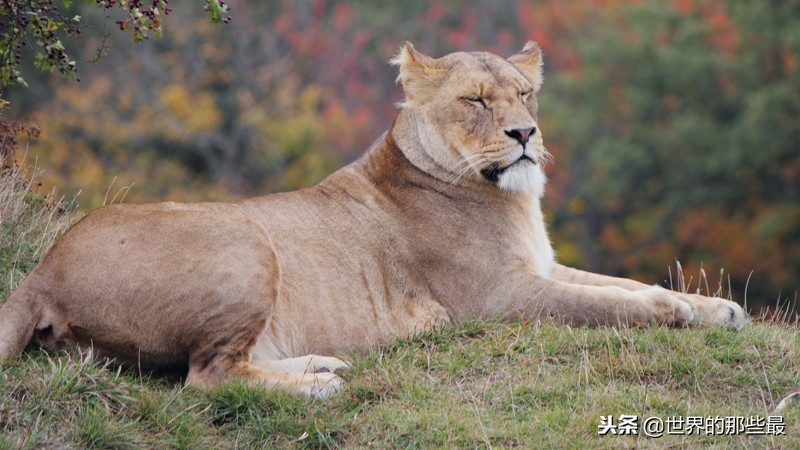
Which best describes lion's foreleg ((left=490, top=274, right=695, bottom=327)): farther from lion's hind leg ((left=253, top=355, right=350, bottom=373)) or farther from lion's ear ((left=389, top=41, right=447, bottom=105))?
lion's ear ((left=389, top=41, right=447, bottom=105))

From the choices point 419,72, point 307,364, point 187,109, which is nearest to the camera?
point 307,364

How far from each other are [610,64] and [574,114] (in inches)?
61.9

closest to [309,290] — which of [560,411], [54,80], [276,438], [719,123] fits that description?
[276,438]

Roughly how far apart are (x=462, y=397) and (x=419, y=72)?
2347mm

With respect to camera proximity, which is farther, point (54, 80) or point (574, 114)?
point (574, 114)

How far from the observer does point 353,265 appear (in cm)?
697

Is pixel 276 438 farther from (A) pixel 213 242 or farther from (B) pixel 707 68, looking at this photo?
(B) pixel 707 68

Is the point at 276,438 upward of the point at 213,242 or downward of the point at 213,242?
downward

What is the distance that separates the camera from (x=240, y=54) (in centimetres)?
2820

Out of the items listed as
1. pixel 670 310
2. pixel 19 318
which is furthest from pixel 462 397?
pixel 19 318

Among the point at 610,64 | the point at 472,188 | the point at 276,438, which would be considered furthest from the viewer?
the point at 610,64

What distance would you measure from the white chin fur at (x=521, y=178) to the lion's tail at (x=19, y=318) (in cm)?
276

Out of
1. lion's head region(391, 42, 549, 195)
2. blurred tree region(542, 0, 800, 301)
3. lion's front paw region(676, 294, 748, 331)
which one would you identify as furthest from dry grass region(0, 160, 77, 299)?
blurred tree region(542, 0, 800, 301)

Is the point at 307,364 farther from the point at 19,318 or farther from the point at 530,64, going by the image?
the point at 530,64
